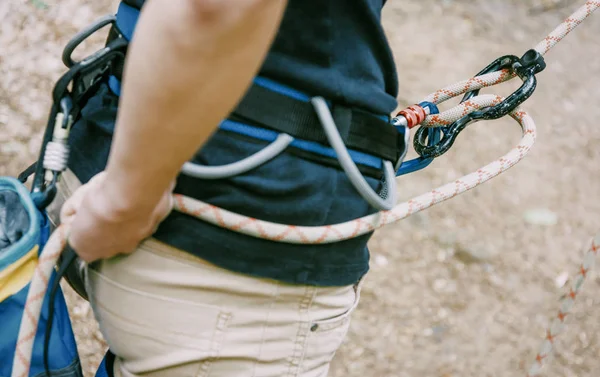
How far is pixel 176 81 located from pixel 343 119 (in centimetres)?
23

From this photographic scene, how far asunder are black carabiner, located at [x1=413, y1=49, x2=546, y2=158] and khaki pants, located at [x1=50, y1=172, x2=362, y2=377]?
0.30 meters

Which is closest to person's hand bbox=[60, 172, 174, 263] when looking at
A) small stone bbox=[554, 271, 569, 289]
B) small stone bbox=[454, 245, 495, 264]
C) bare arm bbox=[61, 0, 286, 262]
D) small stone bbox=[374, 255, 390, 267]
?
bare arm bbox=[61, 0, 286, 262]

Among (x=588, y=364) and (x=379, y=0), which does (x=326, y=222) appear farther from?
(x=588, y=364)

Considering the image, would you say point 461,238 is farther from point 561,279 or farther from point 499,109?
point 499,109

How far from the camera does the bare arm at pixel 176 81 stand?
38 centimetres

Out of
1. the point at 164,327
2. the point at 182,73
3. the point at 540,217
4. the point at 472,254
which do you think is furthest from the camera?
the point at 540,217

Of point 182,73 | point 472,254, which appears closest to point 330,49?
point 182,73

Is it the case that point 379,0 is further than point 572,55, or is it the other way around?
point 572,55

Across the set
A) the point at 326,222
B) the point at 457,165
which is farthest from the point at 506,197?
the point at 326,222

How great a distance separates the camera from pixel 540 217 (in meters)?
2.39

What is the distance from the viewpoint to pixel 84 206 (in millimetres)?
529

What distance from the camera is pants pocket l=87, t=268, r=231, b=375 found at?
0.61 meters

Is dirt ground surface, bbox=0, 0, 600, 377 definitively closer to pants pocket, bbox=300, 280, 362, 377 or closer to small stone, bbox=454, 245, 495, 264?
small stone, bbox=454, 245, 495, 264

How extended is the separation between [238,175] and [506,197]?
2048mm
